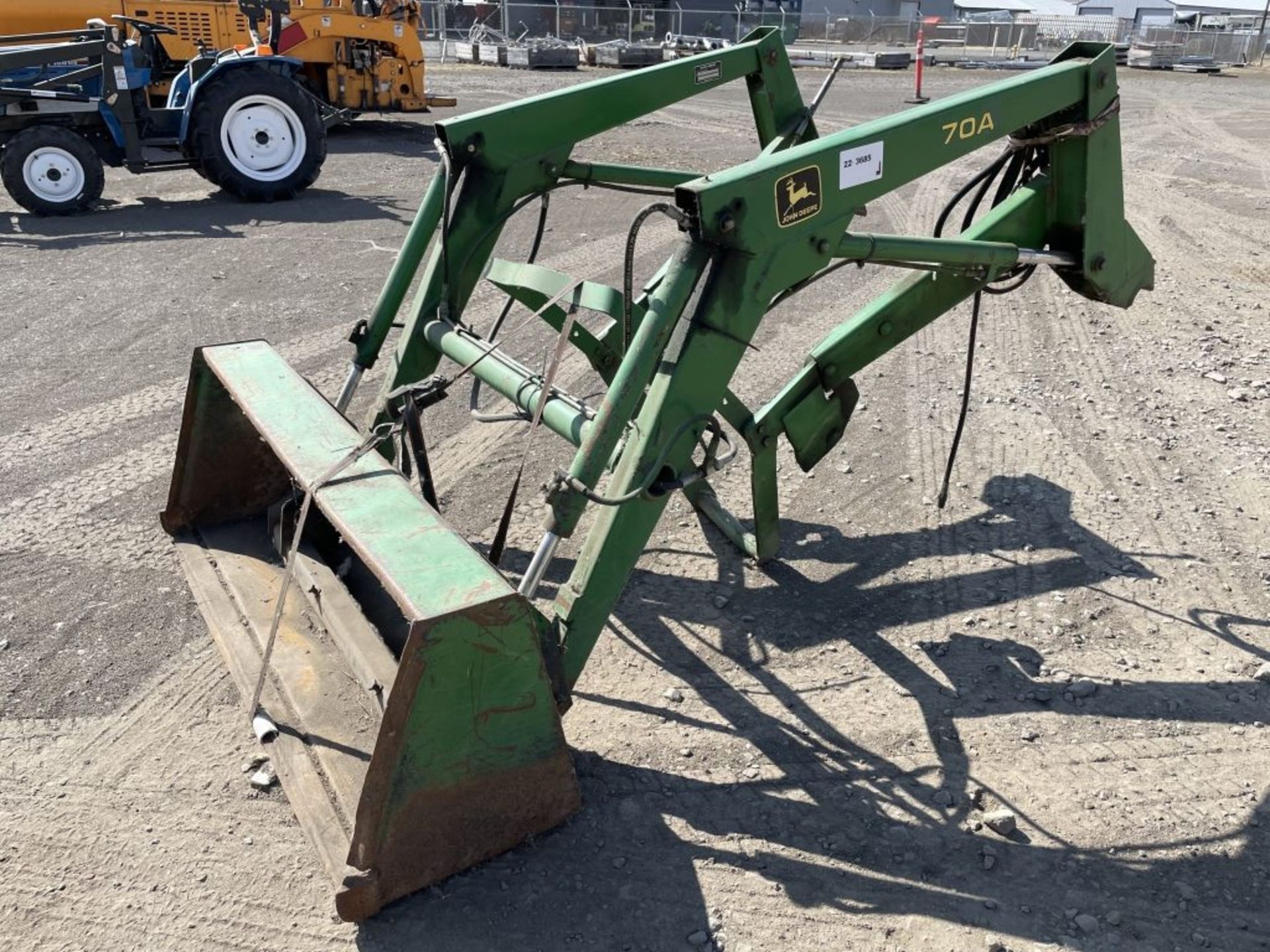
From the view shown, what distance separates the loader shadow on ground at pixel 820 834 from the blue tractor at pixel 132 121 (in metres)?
8.03

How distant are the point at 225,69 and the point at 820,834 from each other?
9.60m

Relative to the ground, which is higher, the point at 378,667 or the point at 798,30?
the point at 798,30

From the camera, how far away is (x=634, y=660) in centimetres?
351

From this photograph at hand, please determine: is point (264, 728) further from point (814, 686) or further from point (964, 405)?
point (964, 405)

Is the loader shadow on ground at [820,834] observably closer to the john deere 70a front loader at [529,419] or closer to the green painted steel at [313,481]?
the john deere 70a front loader at [529,419]

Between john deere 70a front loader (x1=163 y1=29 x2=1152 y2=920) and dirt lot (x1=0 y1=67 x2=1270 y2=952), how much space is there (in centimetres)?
22

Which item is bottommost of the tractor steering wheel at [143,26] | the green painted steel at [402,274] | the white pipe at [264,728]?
the white pipe at [264,728]

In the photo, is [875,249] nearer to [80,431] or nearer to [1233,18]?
[80,431]

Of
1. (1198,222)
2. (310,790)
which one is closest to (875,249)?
(310,790)

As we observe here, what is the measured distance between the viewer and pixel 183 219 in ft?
31.0

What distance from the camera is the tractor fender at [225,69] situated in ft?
31.8

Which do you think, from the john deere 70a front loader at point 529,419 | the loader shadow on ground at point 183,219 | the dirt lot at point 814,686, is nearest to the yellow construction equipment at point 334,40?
the loader shadow on ground at point 183,219

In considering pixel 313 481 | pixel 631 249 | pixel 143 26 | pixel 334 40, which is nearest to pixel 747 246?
pixel 631 249

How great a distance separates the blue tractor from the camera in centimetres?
923
